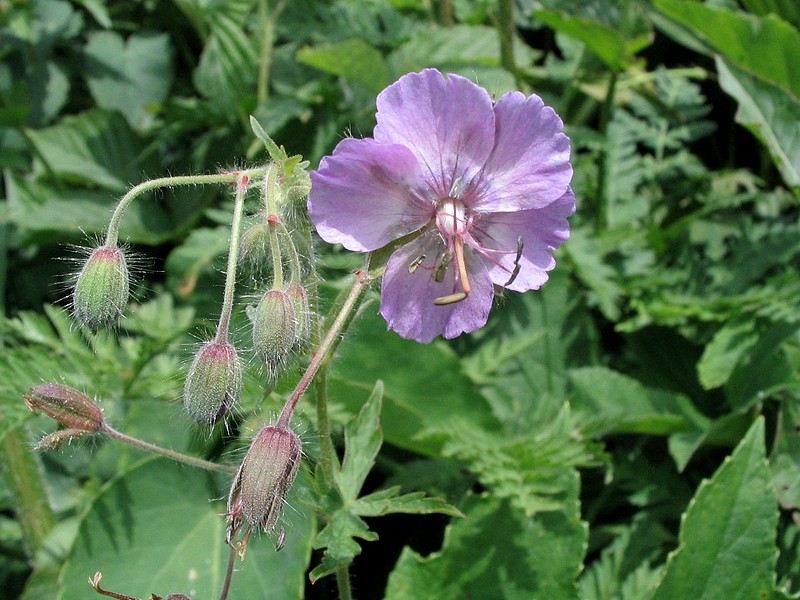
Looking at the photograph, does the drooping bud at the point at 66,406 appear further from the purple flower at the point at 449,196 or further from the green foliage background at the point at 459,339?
the purple flower at the point at 449,196

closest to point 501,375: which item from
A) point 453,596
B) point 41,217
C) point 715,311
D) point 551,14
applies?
point 715,311

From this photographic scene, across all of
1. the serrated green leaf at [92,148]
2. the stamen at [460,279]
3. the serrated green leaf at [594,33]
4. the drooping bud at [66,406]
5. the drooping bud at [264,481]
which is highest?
the stamen at [460,279]

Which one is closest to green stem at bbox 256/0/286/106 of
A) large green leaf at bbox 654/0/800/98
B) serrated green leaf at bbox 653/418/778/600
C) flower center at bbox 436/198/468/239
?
large green leaf at bbox 654/0/800/98

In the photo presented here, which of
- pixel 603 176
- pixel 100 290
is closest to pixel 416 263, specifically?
pixel 100 290

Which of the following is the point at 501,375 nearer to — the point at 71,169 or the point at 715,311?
the point at 715,311

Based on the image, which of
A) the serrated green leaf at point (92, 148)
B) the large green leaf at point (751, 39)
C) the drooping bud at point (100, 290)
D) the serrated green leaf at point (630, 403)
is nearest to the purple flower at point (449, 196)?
the drooping bud at point (100, 290)

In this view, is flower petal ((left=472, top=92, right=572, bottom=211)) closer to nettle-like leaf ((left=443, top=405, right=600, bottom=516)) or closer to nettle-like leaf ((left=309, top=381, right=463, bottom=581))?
nettle-like leaf ((left=309, top=381, right=463, bottom=581))
